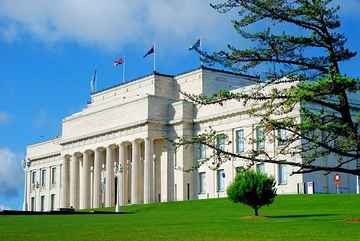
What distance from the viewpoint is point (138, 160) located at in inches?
3258

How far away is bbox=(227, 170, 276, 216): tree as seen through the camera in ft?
141

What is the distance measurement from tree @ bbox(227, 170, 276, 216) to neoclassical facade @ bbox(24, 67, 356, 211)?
1059 inches

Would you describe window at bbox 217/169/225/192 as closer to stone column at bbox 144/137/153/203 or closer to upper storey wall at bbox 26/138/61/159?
stone column at bbox 144/137/153/203

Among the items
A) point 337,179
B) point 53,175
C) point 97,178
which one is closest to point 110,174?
point 97,178

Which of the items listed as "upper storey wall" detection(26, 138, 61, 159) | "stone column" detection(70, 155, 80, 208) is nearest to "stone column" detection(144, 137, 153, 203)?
"stone column" detection(70, 155, 80, 208)

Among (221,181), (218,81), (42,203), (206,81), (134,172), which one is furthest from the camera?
(42,203)

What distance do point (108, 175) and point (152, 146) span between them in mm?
7773

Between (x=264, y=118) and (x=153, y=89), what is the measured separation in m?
66.8

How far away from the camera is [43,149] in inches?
4358

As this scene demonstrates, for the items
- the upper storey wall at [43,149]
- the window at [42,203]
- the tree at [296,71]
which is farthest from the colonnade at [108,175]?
the tree at [296,71]

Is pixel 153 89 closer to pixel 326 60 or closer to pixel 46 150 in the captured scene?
pixel 46 150

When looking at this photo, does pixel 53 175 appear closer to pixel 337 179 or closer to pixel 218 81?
pixel 218 81

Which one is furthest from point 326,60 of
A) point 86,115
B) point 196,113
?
point 86,115

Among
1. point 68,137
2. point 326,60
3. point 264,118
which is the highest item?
point 68,137
